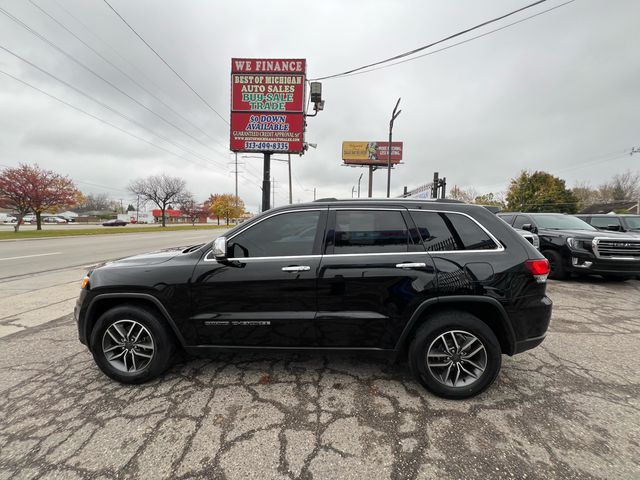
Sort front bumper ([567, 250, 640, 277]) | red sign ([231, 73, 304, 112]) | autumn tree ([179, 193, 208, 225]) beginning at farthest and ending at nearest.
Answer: autumn tree ([179, 193, 208, 225]) → red sign ([231, 73, 304, 112]) → front bumper ([567, 250, 640, 277])

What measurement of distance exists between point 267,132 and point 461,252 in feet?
35.8

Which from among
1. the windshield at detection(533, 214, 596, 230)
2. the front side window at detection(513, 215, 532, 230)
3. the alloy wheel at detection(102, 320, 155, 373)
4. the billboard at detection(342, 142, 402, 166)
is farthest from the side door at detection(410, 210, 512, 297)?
the billboard at detection(342, 142, 402, 166)

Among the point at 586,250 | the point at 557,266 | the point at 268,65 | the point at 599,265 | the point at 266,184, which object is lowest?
the point at 557,266

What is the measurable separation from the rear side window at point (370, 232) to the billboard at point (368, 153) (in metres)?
38.2

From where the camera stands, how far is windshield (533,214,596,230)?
22.8 ft

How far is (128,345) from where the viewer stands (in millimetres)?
2555

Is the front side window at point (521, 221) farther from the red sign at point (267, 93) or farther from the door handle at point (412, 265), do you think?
the red sign at point (267, 93)

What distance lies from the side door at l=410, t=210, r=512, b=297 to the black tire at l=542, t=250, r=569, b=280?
5.58 meters

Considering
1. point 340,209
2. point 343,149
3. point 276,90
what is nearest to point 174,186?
point 343,149

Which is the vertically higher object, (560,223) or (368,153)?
(368,153)

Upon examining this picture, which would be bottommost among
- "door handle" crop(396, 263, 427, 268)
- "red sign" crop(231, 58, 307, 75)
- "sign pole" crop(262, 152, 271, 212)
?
"door handle" crop(396, 263, 427, 268)

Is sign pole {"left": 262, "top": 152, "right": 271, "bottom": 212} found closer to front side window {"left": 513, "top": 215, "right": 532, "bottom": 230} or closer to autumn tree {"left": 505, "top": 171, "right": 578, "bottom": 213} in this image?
front side window {"left": 513, "top": 215, "right": 532, "bottom": 230}

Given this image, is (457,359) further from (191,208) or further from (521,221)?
(191,208)

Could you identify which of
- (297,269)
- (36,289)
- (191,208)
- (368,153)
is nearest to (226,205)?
(191,208)
